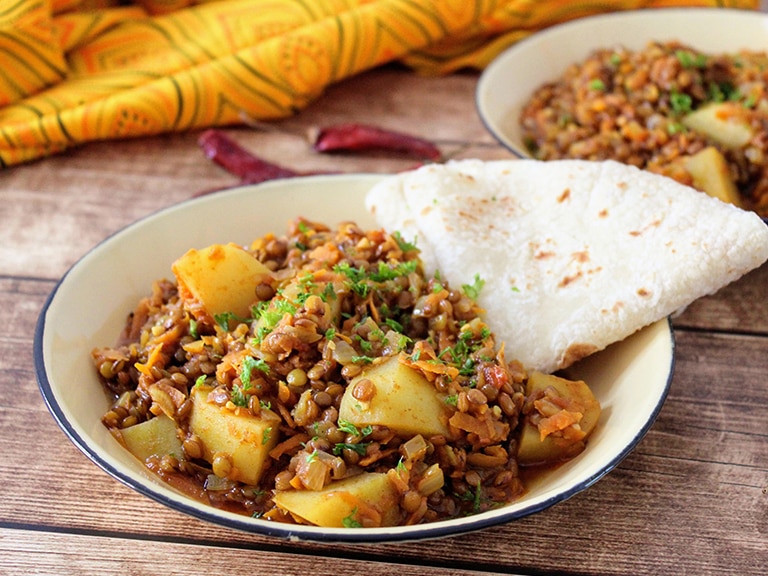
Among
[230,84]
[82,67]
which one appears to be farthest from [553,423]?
[82,67]

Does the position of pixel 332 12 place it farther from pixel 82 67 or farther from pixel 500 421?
pixel 500 421

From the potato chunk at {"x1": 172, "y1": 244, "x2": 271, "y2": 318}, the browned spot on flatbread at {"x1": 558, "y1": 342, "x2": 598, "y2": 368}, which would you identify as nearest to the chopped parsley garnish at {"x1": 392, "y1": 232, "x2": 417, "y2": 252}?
the potato chunk at {"x1": 172, "y1": 244, "x2": 271, "y2": 318}

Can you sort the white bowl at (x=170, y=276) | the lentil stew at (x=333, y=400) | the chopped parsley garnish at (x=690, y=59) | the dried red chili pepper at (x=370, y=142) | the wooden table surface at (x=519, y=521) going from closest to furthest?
the white bowl at (x=170, y=276), the lentil stew at (x=333, y=400), the wooden table surface at (x=519, y=521), the chopped parsley garnish at (x=690, y=59), the dried red chili pepper at (x=370, y=142)

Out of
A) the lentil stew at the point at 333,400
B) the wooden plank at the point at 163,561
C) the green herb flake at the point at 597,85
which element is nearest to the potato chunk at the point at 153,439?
the lentil stew at the point at 333,400

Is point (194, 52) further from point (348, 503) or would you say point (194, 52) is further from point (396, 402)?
point (348, 503)

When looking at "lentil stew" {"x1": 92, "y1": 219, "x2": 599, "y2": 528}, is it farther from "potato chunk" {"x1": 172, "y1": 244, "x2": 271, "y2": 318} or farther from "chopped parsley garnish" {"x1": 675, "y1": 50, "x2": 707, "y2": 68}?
"chopped parsley garnish" {"x1": 675, "y1": 50, "x2": 707, "y2": 68}

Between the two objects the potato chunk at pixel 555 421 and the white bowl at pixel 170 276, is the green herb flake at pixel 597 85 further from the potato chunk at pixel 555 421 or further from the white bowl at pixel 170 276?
the potato chunk at pixel 555 421
